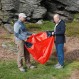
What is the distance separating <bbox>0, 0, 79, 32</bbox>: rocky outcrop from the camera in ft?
67.7

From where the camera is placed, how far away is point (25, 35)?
13109 mm

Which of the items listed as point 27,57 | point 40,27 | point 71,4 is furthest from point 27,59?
point 71,4

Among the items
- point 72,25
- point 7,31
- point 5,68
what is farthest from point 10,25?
point 5,68

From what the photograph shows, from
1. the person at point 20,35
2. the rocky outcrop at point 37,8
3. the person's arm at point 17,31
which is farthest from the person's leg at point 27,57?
the rocky outcrop at point 37,8

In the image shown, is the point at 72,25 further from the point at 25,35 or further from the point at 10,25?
the point at 25,35

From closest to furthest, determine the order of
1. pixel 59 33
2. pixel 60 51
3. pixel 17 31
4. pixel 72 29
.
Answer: pixel 17 31 < pixel 59 33 < pixel 60 51 < pixel 72 29

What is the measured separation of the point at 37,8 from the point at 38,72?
8839mm

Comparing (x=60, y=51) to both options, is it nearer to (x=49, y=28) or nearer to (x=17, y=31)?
(x=17, y=31)

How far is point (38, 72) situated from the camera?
1341cm

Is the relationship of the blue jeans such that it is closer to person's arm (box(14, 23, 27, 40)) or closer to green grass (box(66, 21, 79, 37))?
person's arm (box(14, 23, 27, 40))

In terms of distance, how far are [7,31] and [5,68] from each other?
5.85 m

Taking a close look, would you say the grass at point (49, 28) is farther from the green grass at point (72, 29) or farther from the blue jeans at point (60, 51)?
the blue jeans at point (60, 51)

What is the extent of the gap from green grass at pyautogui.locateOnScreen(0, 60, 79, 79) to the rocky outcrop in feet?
22.6

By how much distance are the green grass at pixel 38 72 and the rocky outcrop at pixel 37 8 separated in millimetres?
6876
